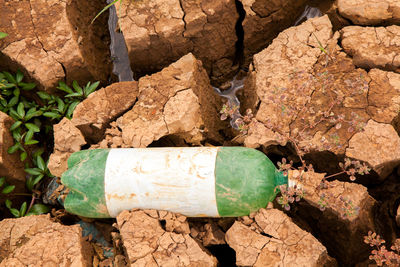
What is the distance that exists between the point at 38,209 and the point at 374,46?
3.01 meters

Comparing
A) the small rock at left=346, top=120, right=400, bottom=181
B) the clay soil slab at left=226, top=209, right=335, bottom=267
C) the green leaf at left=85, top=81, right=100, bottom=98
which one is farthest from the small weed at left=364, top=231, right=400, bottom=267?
the green leaf at left=85, top=81, right=100, bottom=98

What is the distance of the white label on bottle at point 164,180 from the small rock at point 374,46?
1.34m

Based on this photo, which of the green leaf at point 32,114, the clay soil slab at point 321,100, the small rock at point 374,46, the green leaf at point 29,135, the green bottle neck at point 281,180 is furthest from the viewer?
the green leaf at point 32,114

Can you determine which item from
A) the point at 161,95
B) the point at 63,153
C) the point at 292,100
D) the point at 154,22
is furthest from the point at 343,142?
the point at 63,153

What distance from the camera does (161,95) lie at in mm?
3174

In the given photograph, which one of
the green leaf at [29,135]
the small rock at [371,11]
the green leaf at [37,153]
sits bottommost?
the green leaf at [37,153]

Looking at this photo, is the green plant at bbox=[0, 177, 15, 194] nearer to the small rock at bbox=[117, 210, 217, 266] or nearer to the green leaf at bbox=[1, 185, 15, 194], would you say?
the green leaf at bbox=[1, 185, 15, 194]

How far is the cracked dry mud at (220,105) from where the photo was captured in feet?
8.93

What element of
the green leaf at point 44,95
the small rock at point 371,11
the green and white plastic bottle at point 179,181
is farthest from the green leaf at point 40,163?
the small rock at point 371,11

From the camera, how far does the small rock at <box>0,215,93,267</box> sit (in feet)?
8.94

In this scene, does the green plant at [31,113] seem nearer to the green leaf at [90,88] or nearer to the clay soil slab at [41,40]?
the green leaf at [90,88]

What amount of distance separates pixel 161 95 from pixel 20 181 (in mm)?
1475

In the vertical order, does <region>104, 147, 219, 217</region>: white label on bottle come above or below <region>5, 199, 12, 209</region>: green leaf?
above

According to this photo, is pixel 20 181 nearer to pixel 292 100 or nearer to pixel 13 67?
pixel 13 67
